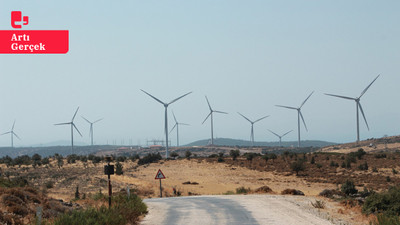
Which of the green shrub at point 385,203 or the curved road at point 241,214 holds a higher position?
the green shrub at point 385,203

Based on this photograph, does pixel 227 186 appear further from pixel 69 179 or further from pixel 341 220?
pixel 341 220

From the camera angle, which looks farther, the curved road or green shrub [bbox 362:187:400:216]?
green shrub [bbox 362:187:400:216]

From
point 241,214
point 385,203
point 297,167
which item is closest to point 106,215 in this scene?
point 241,214

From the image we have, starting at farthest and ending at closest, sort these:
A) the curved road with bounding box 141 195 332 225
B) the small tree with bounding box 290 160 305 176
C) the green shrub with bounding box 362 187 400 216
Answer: the small tree with bounding box 290 160 305 176
the green shrub with bounding box 362 187 400 216
the curved road with bounding box 141 195 332 225

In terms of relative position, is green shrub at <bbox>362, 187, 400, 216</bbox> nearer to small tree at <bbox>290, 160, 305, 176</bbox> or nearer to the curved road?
the curved road

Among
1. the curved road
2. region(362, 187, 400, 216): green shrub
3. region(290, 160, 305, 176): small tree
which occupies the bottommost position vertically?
region(290, 160, 305, 176): small tree

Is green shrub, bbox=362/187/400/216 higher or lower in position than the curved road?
higher

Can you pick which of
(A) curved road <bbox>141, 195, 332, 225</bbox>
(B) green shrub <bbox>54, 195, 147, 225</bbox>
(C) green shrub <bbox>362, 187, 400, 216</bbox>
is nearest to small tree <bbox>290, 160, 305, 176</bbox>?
(A) curved road <bbox>141, 195, 332, 225</bbox>

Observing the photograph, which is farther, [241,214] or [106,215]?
[241,214]

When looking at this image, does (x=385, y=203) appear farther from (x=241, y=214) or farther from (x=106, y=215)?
(x=106, y=215)

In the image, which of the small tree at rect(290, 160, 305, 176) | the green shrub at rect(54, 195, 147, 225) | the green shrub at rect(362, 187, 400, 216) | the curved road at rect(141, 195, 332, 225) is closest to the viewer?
the green shrub at rect(54, 195, 147, 225)

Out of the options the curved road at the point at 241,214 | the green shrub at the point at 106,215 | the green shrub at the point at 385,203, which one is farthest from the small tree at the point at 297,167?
the green shrub at the point at 385,203

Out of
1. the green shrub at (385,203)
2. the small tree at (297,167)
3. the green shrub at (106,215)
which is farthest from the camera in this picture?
the small tree at (297,167)

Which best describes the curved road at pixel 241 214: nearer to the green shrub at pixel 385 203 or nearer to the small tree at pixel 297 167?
the green shrub at pixel 385 203
